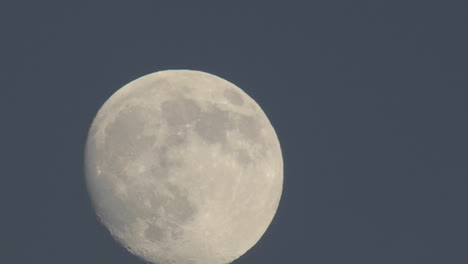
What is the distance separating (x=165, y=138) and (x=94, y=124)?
7.50 feet

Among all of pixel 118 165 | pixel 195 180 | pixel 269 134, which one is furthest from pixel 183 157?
pixel 269 134

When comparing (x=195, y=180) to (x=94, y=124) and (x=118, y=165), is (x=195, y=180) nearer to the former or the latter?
(x=118, y=165)

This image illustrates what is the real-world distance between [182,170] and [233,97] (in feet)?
7.63

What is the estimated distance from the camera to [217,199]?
41.4ft

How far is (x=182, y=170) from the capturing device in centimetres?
1238

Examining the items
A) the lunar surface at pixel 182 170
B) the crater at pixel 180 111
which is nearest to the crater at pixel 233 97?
the lunar surface at pixel 182 170

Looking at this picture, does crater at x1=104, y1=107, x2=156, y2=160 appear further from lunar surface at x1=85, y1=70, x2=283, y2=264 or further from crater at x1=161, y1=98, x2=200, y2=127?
crater at x1=161, y1=98, x2=200, y2=127

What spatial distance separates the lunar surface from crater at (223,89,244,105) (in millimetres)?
32

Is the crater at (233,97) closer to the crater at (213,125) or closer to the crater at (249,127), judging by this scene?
the crater at (249,127)

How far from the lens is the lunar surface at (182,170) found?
12.5m

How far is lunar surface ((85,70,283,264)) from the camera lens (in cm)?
1248

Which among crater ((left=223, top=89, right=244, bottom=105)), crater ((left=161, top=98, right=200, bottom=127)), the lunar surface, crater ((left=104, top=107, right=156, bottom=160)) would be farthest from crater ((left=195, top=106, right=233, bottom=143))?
crater ((left=104, top=107, right=156, bottom=160))

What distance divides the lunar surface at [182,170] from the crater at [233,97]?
0.03m

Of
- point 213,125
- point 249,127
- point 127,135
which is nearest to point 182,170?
point 213,125
